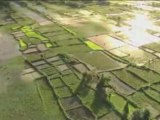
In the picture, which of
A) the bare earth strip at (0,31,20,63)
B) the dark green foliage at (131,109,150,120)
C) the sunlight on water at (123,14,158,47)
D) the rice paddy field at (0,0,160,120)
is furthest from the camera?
the sunlight on water at (123,14,158,47)

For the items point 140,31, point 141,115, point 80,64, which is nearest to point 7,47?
point 80,64

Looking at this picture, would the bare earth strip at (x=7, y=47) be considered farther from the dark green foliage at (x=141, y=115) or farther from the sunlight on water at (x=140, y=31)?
the dark green foliage at (x=141, y=115)

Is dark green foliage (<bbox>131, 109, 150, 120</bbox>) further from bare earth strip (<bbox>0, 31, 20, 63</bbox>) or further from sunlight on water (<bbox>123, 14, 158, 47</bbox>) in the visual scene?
bare earth strip (<bbox>0, 31, 20, 63</bbox>)

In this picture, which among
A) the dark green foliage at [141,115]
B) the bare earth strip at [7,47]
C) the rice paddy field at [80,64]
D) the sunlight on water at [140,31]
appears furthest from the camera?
the sunlight on water at [140,31]

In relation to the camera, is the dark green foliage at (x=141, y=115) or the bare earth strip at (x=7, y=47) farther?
the bare earth strip at (x=7, y=47)

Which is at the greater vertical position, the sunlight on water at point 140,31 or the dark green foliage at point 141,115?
the sunlight on water at point 140,31

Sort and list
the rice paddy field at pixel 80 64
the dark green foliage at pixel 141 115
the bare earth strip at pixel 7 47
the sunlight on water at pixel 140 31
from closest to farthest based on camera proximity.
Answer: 1. the dark green foliage at pixel 141 115
2. the rice paddy field at pixel 80 64
3. the bare earth strip at pixel 7 47
4. the sunlight on water at pixel 140 31

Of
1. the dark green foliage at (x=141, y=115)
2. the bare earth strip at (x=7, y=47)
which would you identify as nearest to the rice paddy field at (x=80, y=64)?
the bare earth strip at (x=7, y=47)

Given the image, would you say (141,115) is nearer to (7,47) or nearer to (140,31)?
(7,47)

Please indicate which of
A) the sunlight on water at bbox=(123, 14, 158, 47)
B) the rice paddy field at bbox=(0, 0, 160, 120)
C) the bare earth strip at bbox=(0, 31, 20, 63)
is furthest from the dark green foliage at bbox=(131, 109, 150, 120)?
the bare earth strip at bbox=(0, 31, 20, 63)
